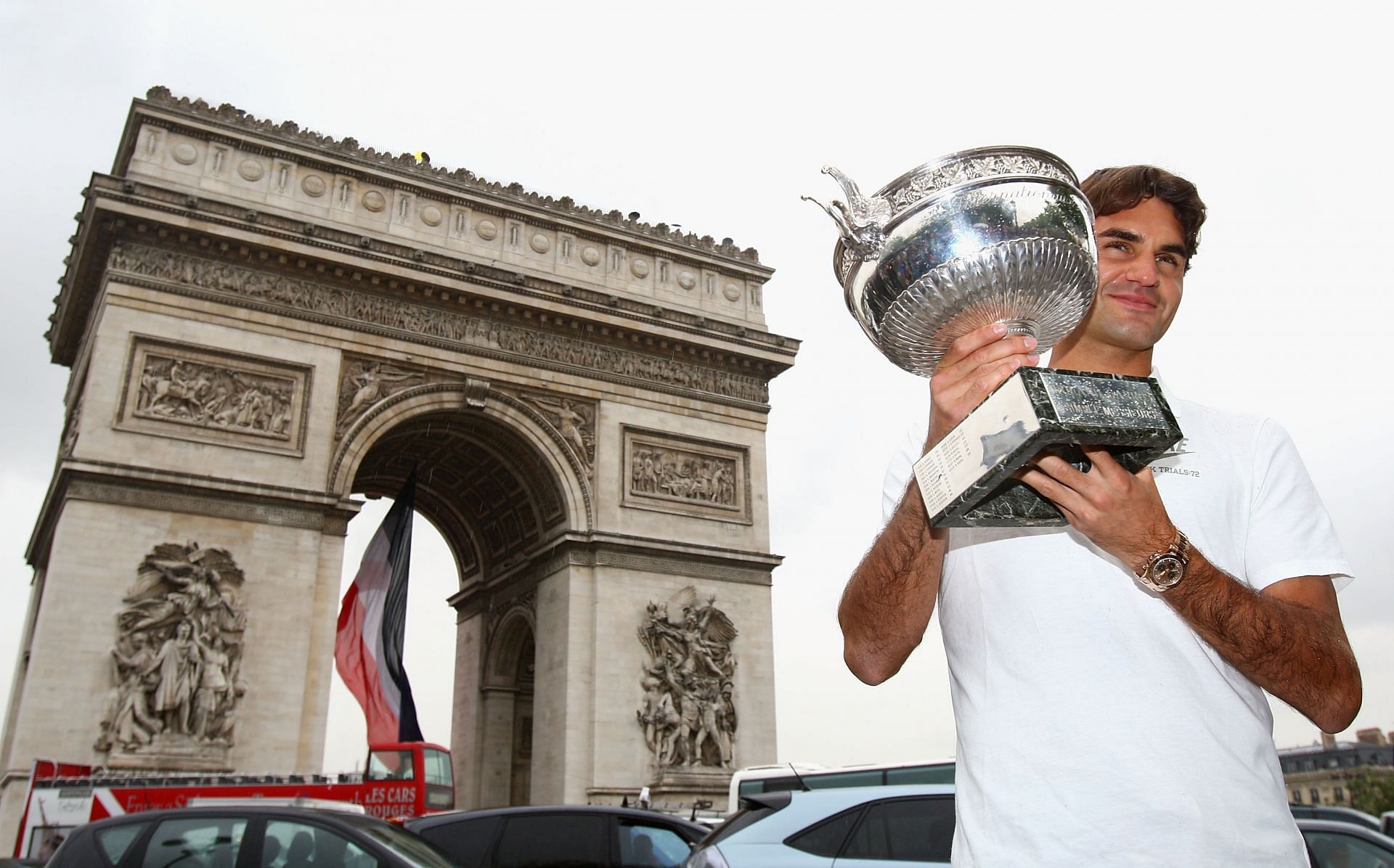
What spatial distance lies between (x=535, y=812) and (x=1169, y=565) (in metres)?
7.13

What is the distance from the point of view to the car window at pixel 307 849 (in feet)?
18.7

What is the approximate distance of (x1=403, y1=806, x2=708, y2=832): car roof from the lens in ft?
25.3

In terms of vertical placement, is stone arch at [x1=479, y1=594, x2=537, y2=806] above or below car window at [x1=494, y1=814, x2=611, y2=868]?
above

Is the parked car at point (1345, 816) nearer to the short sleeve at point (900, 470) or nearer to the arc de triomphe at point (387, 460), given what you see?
the short sleeve at point (900, 470)

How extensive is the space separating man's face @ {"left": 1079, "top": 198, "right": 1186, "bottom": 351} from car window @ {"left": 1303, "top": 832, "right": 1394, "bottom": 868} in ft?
Answer: 20.1

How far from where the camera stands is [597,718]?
18828mm

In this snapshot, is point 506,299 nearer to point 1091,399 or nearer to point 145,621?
point 145,621

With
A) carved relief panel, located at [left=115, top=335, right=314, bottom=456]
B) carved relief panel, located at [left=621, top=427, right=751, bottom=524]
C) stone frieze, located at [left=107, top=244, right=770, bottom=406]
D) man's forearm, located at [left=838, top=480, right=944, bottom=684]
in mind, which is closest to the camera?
man's forearm, located at [left=838, top=480, right=944, bottom=684]

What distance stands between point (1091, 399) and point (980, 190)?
0.60m

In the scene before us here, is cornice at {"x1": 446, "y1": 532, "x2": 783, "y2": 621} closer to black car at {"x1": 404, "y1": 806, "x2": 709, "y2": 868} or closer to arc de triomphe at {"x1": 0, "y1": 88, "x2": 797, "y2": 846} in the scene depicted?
arc de triomphe at {"x1": 0, "y1": 88, "x2": 797, "y2": 846}

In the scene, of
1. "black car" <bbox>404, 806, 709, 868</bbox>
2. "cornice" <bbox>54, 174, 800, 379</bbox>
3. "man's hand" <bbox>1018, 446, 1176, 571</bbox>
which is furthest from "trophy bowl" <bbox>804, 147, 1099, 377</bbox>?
"cornice" <bbox>54, 174, 800, 379</bbox>

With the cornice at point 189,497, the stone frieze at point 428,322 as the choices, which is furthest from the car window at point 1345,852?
the stone frieze at point 428,322

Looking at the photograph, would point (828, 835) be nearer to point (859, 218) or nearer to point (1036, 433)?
point (859, 218)

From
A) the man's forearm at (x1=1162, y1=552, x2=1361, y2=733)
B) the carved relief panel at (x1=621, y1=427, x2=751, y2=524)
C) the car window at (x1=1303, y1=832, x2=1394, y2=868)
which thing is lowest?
the car window at (x1=1303, y1=832, x2=1394, y2=868)
